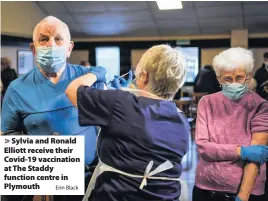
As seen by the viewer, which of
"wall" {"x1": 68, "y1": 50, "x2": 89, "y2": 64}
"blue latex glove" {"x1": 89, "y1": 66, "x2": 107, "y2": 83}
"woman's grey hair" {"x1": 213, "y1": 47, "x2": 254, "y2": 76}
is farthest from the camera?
"wall" {"x1": 68, "y1": 50, "x2": 89, "y2": 64}

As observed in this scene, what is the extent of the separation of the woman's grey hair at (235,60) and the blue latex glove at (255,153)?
0.84 feet

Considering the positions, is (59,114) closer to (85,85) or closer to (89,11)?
(85,85)

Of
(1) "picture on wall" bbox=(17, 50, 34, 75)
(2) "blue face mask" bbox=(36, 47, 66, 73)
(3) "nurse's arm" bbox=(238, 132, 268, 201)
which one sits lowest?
(3) "nurse's arm" bbox=(238, 132, 268, 201)

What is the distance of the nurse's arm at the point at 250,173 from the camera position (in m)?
1.05

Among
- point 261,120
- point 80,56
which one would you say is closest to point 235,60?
point 261,120

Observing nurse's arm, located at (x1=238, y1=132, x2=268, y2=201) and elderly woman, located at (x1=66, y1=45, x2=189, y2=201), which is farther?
nurse's arm, located at (x1=238, y1=132, x2=268, y2=201)

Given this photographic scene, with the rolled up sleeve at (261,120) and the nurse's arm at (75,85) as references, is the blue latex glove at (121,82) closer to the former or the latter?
the nurse's arm at (75,85)

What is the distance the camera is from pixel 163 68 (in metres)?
0.88

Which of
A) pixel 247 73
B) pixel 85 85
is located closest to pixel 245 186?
pixel 247 73

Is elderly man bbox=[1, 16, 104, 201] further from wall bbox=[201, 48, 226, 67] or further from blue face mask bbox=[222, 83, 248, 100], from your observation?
wall bbox=[201, 48, 226, 67]

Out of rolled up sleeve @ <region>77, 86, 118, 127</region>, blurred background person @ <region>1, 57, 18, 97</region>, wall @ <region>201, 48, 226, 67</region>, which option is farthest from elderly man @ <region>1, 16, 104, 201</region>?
wall @ <region>201, 48, 226, 67</region>

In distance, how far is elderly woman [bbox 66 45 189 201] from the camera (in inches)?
32.6

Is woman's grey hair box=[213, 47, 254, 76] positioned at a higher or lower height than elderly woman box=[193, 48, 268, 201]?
higher

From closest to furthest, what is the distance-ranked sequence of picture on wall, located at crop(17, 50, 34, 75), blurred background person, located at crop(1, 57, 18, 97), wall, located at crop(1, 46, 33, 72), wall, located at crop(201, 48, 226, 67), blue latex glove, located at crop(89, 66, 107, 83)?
blue latex glove, located at crop(89, 66, 107, 83) < blurred background person, located at crop(1, 57, 18, 97) < wall, located at crop(1, 46, 33, 72) < picture on wall, located at crop(17, 50, 34, 75) < wall, located at crop(201, 48, 226, 67)
